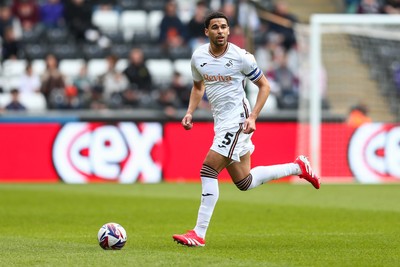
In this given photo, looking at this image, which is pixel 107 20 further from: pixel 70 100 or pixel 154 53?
pixel 70 100

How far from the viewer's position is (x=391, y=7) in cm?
2372

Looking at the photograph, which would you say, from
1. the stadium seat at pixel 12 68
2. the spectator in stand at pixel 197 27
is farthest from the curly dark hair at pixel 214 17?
the spectator in stand at pixel 197 27

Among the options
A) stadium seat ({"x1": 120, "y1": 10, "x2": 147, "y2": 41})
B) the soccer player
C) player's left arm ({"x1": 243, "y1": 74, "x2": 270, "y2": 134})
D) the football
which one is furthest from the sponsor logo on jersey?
stadium seat ({"x1": 120, "y1": 10, "x2": 147, "y2": 41})

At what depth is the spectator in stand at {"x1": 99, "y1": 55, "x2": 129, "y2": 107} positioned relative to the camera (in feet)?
69.6

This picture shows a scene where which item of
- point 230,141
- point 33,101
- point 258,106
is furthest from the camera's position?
point 33,101

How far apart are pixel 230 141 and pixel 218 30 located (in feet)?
3.39

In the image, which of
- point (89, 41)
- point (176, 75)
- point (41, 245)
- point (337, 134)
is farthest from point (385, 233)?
point (89, 41)

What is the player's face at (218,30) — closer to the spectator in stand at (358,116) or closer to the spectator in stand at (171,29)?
the spectator in stand at (358,116)

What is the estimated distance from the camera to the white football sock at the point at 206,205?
9.63 m

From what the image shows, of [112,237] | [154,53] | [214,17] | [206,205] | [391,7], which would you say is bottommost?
[154,53]

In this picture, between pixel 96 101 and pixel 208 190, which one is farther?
pixel 96 101

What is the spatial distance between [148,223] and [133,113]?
7.86m

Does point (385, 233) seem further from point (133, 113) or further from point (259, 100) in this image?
point (133, 113)

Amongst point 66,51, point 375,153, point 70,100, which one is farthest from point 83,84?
point 375,153
